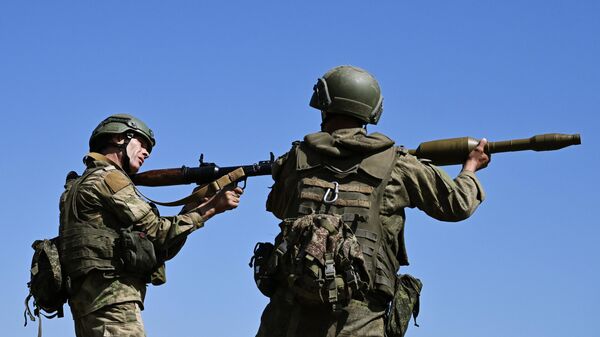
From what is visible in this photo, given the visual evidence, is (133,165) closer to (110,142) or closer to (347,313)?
(110,142)

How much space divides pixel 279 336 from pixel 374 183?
1453 millimetres

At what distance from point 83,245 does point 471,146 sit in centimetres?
387

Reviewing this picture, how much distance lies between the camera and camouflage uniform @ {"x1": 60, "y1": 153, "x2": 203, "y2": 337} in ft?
44.3

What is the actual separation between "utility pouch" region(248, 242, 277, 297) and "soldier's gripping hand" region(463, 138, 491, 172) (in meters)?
1.90

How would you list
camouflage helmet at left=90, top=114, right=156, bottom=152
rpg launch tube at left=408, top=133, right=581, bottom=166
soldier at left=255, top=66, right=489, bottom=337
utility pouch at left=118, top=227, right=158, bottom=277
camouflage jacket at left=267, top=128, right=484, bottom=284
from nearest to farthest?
soldier at left=255, top=66, right=489, bottom=337 < camouflage jacket at left=267, top=128, right=484, bottom=284 < rpg launch tube at left=408, top=133, right=581, bottom=166 < utility pouch at left=118, top=227, right=158, bottom=277 < camouflage helmet at left=90, top=114, right=156, bottom=152

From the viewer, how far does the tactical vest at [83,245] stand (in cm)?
1348

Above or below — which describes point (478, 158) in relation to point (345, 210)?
above

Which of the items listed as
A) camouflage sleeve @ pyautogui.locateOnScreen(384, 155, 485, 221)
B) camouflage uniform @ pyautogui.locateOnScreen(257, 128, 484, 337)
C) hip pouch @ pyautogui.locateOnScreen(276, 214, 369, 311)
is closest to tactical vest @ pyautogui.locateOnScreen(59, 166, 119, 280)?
camouflage uniform @ pyautogui.locateOnScreen(257, 128, 484, 337)

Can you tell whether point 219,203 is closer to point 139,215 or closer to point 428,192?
point 139,215

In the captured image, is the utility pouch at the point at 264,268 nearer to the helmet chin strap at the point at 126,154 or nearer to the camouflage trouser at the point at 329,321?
the camouflage trouser at the point at 329,321

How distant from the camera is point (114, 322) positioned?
44.3 feet

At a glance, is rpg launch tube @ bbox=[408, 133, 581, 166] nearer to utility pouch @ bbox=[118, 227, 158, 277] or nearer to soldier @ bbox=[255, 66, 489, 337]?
soldier @ bbox=[255, 66, 489, 337]

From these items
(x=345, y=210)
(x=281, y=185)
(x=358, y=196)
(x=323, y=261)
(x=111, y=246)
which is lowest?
(x=323, y=261)

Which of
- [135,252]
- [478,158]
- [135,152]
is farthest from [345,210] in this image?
[135,152]
